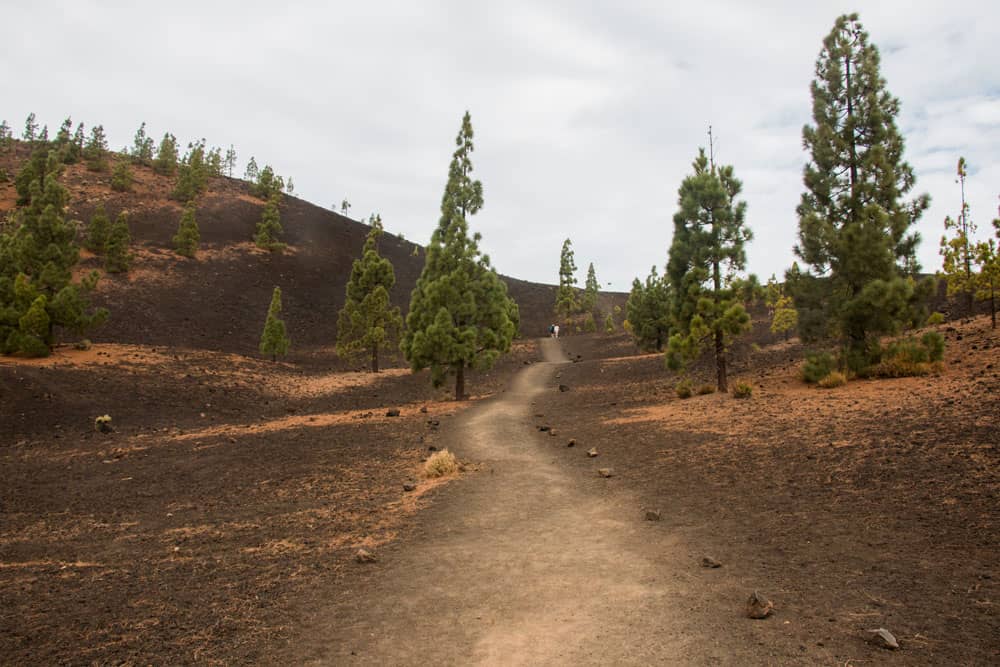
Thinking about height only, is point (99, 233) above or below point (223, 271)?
above

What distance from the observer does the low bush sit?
13.1 m

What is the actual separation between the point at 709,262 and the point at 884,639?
19627mm

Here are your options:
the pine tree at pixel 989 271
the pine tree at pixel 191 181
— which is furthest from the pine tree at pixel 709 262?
the pine tree at pixel 191 181

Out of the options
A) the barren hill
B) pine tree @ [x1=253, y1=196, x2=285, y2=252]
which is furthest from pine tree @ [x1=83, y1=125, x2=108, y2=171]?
pine tree @ [x1=253, y1=196, x2=285, y2=252]

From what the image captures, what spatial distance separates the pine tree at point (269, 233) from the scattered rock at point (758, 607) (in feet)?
256

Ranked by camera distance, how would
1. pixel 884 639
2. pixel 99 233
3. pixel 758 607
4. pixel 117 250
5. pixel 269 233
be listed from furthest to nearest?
pixel 269 233, pixel 99 233, pixel 117 250, pixel 758 607, pixel 884 639

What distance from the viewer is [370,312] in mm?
40125

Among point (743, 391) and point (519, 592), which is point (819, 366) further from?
point (519, 592)

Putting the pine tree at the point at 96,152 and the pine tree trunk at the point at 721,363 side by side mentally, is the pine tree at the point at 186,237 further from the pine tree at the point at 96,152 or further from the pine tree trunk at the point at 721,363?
the pine tree trunk at the point at 721,363

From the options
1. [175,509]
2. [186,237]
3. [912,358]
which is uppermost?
[186,237]

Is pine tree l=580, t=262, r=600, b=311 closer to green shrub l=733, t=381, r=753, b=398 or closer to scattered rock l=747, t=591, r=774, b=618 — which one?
green shrub l=733, t=381, r=753, b=398

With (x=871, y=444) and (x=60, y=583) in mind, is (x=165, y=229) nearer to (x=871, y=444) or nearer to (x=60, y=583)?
(x=60, y=583)

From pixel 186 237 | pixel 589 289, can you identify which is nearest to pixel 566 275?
pixel 589 289

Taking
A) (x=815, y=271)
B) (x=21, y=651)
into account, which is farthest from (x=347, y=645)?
(x=815, y=271)
